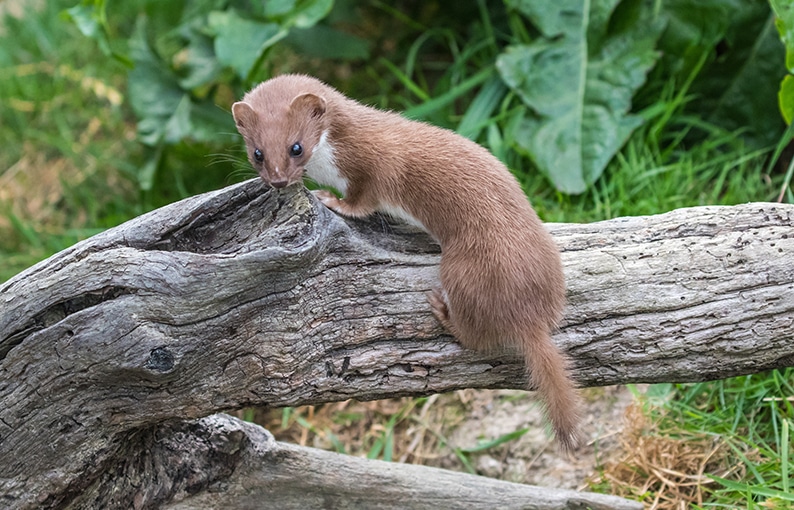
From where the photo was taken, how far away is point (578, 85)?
A: 14.9 ft

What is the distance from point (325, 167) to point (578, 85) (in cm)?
223

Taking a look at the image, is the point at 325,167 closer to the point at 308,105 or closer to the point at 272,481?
the point at 308,105

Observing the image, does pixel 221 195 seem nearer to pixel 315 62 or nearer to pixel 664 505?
pixel 664 505

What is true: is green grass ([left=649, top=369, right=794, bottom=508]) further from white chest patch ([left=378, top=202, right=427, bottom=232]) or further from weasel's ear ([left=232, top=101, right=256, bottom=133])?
weasel's ear ([left=232, top=101, right=256, bottom=133])

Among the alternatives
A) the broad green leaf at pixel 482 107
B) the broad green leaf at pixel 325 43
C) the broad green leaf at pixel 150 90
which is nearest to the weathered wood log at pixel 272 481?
the broad green leaf at pixel 482 107

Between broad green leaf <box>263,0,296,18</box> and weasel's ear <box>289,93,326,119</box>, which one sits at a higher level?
broad green leaf <box>263,0,296,18</box>

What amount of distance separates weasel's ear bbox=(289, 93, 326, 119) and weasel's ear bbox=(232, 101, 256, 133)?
136mm

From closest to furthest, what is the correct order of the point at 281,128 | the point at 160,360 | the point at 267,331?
the point at 160,360
the point at 267,331
the point at 281,128

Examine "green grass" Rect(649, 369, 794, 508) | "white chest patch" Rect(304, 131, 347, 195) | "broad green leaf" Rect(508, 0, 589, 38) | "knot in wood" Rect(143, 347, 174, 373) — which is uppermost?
"broad green leaf" Rect(508, 0, 589, 38)

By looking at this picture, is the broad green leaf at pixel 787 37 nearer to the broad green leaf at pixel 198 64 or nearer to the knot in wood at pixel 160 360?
the knot in wood at pixel 160 360

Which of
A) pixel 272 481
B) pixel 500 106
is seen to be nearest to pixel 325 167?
pixel 272 481

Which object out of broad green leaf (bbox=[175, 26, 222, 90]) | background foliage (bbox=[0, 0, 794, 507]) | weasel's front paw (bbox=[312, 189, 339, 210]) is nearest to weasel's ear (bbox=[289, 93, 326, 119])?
weasel's front paw (bbox=[312, 189, 339, 210])

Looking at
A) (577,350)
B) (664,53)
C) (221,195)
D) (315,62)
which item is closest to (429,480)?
(577,350)

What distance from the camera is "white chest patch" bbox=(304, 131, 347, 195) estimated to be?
282 cm
